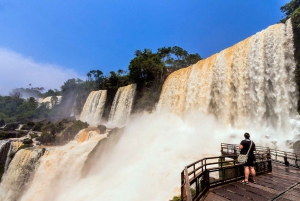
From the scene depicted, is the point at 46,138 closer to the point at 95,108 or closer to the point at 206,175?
the point at 95,108

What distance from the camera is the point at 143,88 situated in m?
35.9

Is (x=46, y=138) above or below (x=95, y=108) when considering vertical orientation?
below

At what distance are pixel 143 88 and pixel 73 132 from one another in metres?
14.8

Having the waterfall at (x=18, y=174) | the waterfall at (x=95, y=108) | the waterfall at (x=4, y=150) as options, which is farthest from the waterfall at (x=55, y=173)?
the waterfall at (x=95, y=108)

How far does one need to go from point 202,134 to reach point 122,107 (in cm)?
2084

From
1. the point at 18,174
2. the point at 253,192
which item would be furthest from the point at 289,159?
the point at 18,174

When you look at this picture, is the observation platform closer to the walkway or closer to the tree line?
the walkway

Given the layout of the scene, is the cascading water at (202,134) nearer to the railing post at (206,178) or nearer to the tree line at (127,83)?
the railing post at (206,178)

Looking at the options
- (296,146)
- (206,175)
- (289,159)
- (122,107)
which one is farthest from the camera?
(122,107)

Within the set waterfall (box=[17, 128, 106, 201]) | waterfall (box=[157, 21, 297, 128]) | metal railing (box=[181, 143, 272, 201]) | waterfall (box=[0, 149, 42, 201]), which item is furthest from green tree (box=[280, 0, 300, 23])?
waterfall (box=[0, 149, 42, 201])

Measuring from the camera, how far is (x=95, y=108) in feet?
136

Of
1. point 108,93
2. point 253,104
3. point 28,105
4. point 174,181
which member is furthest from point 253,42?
point 28,105

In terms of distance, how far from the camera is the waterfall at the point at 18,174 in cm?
1767

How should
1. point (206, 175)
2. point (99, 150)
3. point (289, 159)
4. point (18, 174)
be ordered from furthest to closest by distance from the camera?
1. point (18, 174)
2. point (99, 150)
3. point (289, 159)
4. point (206, 175)
